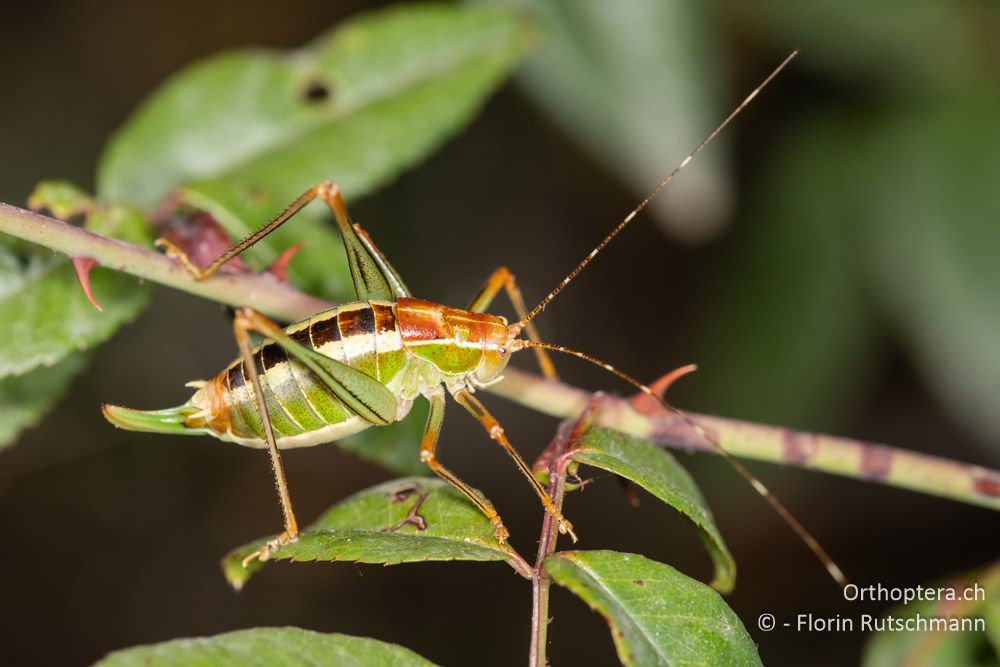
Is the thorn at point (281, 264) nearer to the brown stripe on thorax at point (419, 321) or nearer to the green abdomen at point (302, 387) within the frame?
the green abdomen at point (302, 387)

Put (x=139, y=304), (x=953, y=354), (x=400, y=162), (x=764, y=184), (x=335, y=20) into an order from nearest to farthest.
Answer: (x=139, y=304)
(x=400, y=162)
(x=953, y=354)
(x=764, y=184)
(x=335, y=20)

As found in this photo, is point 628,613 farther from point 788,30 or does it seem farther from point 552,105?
point 788,30

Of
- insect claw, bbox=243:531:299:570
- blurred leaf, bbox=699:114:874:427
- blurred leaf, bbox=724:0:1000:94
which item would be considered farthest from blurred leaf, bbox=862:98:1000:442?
insect claw, bbox=243:531:299:570

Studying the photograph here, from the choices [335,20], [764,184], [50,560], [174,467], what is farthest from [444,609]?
[335,20]

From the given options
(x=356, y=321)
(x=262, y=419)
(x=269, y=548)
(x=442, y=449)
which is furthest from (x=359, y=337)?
(x=442, y=449)

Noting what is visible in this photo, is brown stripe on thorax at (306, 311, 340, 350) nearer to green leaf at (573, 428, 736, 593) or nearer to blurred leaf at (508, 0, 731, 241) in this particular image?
green leaf at (573, 428, 736, 593)

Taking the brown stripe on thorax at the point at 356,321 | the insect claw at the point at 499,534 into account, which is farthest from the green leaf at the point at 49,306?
the insect claw at the point at 499,534
